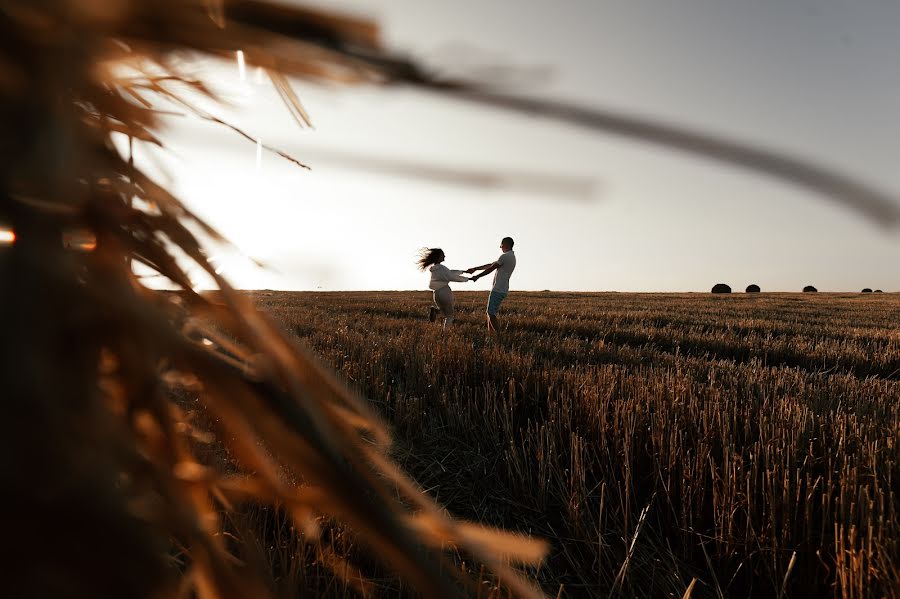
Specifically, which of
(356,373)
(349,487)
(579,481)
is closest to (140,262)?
(349,487)

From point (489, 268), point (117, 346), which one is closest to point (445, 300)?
point (489, 268)

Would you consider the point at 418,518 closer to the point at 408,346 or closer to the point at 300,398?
the point at 300,398

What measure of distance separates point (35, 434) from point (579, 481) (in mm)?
2020

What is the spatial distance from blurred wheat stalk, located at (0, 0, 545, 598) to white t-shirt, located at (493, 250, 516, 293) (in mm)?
8394

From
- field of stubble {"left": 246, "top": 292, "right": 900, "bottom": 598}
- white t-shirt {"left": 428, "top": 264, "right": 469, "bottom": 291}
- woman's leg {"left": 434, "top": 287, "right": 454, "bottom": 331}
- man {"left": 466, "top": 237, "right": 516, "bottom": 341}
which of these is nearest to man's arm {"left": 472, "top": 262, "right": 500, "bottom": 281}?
man {"left": 466, "top": 237, "right": 516, "bottom": 341}

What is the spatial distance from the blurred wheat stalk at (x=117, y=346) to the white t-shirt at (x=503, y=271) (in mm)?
8394

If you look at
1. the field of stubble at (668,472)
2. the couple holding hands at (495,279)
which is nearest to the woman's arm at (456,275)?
the couple holding hands at (495,279)

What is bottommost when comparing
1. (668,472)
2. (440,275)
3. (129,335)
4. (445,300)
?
(668,472)

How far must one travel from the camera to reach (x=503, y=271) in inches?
353

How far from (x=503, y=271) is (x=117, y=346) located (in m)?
8.64

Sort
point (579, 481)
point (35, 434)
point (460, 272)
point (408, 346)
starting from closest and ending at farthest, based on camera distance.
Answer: point (35, 434) → point (579, 481) → point (408, 346) → point (460, 272)

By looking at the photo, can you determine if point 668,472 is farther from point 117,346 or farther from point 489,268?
point 489,268

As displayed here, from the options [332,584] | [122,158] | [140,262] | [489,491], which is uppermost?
[122,158]

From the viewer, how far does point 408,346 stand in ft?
18.6
